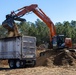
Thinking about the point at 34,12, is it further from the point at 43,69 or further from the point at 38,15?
the point at 43,69

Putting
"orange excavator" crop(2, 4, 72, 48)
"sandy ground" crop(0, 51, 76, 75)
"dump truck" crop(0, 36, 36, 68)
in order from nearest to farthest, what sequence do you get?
"sandy ground" crop(0, 51, 76, 75), "dump truck" crop(0, 36, 36, 68), "orange excavator" crop(2, 4, 72, 48)

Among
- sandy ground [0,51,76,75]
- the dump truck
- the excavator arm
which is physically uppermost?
the excavator arm

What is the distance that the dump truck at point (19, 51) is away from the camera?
99.0 ft

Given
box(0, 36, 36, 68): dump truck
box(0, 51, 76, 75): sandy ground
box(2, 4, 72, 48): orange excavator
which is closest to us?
box(0, 51, 76, 75): sandy ground

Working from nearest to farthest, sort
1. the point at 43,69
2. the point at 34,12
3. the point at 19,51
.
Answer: the point at 43,69 → the point at 19,51 → the point at 34,12

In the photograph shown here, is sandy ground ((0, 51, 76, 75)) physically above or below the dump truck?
below

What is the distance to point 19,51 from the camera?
98.8 feet

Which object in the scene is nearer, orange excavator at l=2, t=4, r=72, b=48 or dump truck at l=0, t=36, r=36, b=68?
dump truck at l=0, t=36, r=36, b=68

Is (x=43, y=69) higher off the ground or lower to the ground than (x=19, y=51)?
lower

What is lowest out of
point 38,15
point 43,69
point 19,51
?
point 43,69

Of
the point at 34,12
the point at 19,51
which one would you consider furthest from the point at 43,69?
the point at 34,12

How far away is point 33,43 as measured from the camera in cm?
3150

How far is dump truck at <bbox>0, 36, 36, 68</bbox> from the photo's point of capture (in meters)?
30.2

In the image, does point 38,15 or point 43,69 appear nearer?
point 43,69
